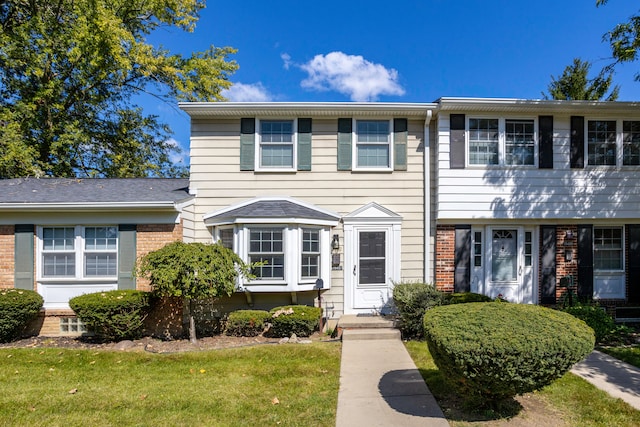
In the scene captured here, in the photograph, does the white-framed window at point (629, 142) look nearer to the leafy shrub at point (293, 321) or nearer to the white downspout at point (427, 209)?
the white downspout at point (427, 209)

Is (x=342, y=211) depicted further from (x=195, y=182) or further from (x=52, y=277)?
(x=52, y=277)

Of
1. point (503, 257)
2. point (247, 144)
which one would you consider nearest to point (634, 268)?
point (503, 257)

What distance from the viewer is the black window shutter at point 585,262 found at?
848cm

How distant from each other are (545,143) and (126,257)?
10078mm

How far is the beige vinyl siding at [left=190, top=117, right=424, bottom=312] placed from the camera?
8586 millimetres

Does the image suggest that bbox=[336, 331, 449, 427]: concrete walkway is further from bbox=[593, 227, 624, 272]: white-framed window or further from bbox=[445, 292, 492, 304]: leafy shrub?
bbox=[593, 227, 624, 272]: white-framed window

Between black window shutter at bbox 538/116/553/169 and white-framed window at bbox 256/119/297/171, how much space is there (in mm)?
6003

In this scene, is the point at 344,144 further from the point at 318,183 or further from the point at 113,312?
the point at 113,312

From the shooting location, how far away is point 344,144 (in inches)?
339

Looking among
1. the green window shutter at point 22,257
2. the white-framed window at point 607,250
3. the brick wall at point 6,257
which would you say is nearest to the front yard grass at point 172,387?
the green window shutter at point 22,257

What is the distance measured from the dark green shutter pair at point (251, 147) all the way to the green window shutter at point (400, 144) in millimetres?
2119

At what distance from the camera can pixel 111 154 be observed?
1605cm

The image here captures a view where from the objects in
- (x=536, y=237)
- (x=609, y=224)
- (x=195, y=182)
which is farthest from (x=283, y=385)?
(x=609, y=224)

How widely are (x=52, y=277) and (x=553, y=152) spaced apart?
11946mm
